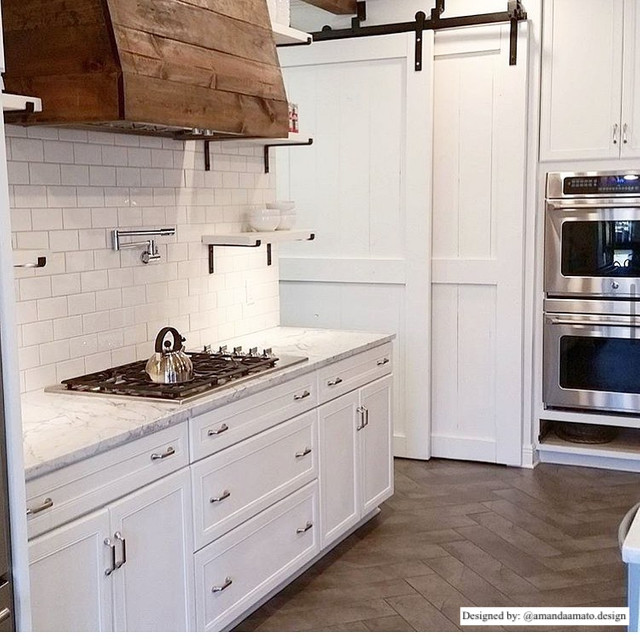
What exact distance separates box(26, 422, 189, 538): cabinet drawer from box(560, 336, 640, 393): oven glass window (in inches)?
108

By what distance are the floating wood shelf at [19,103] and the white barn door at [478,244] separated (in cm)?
291

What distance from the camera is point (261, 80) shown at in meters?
3.52

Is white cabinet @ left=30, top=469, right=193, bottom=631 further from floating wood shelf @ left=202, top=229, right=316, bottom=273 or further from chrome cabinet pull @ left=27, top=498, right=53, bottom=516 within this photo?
floating wood shelf @ left=202, top=229, right=316, bottom=273

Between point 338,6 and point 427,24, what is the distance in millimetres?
490

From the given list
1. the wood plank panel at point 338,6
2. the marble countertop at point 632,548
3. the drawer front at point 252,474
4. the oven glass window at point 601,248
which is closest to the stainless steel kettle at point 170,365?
the drawer front at point 252,474

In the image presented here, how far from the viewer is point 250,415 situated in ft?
10.1

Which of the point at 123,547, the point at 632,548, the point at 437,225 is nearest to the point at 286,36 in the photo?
the point at 437,225

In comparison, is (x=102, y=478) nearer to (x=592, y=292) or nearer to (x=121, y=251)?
(x=121, y=251)

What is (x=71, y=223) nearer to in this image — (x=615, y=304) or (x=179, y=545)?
(x=179, y=545)

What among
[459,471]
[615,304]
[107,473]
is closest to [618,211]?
[615,304]

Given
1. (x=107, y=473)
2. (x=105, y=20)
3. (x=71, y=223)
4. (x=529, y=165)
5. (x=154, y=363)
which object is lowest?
(x=107, y=473)

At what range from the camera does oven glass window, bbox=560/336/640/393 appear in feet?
15.5

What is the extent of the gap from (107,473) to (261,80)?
178cm

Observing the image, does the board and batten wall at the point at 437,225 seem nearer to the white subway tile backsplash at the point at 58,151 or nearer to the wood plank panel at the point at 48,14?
A: the white subway tile backsplash at the point at 58,151
